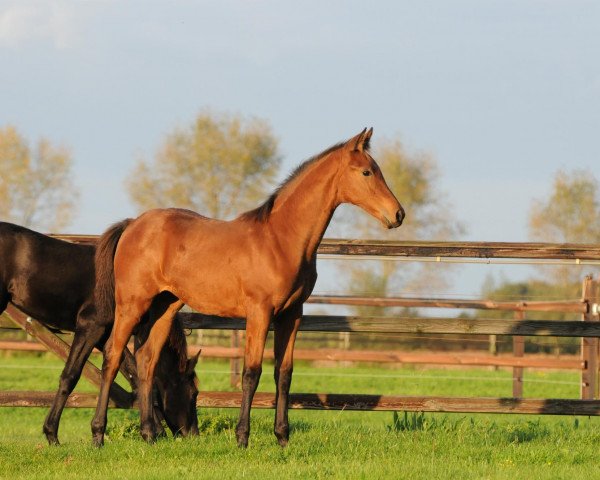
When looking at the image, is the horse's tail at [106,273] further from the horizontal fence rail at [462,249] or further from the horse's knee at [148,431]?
the horizontal fence rail at [462,249]

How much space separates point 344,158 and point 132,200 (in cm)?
2771

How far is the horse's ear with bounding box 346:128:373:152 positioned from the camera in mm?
6815

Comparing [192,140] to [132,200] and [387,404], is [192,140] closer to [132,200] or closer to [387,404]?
[132,200]

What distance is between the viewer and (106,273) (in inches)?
295

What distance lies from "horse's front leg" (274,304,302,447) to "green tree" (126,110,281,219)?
2665cm

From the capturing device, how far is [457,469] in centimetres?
589

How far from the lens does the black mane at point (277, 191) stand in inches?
277

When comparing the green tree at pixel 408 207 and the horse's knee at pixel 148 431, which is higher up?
the green tree at pixel 408 207

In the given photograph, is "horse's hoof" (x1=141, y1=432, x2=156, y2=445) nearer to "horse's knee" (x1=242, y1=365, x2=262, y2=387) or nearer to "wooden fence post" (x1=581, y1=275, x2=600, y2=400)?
"horse's knee" (x1=242, y1=365, x2=262, y2=387)

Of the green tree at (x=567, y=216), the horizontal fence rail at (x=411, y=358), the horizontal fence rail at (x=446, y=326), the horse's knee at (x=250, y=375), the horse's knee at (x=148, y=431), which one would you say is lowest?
the horse's knee at (x=148, y=431)

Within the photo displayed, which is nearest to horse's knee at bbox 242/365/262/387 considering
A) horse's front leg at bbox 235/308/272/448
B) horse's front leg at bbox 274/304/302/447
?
horse's front leg at bbox 235/308/272/448

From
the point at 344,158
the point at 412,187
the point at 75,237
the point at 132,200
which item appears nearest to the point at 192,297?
the point at 344,158

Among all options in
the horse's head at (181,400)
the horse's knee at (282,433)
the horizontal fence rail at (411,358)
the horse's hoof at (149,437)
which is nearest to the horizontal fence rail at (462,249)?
the horse's head at (181,400)

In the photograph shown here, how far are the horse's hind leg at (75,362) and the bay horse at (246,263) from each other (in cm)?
19
